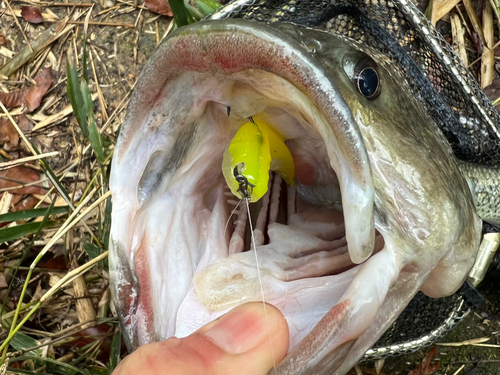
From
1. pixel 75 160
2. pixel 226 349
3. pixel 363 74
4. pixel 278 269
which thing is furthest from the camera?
pixel 75 160

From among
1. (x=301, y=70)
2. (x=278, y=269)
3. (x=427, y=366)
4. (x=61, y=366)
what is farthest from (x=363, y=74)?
(x=61, y=366)

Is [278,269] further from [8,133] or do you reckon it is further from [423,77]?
[8,133]

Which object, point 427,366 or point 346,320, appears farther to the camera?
point 427,366

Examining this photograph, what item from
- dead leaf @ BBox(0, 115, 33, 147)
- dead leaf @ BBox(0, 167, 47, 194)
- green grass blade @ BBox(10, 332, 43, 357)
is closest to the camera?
green grass blade @ BBox(10, 332, 43, 357)

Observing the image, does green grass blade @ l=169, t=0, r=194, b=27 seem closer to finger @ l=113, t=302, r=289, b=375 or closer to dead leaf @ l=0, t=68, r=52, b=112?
dead leaf @ l=0, t=68, r=52, b=112

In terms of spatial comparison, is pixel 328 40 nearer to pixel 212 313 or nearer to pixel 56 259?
pixel 212 313

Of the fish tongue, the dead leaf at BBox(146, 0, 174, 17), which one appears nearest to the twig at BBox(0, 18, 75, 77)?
the dead leaf at BBox(146, 0, 174, 17)

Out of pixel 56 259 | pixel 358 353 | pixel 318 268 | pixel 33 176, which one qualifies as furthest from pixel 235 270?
pixel 33 176
